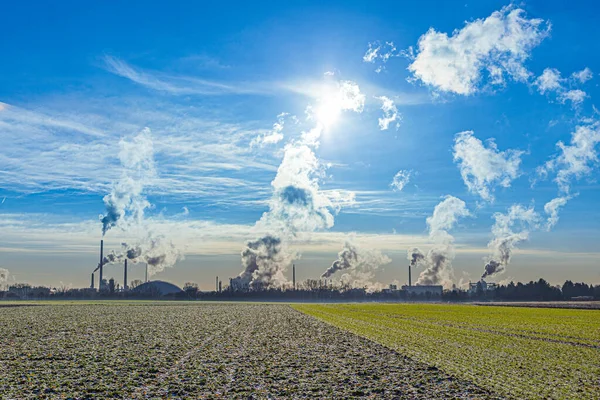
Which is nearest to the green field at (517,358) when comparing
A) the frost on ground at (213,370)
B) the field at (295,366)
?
the field at (295,366)

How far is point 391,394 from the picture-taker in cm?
2077

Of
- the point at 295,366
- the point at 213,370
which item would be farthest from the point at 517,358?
the point at 213,370

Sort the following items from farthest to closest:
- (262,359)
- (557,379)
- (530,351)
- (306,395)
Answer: (530,351) < (262,359) < (557,379) < (306,395)

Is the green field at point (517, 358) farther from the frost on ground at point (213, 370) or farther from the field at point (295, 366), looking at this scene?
the frost on ground at point (213, 370)

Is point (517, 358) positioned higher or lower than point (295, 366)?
lower

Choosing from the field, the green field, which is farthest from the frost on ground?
the green field

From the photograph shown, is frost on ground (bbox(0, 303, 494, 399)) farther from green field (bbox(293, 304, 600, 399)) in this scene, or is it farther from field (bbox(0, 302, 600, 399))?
green field (bbox(293, 304, 600, 399))

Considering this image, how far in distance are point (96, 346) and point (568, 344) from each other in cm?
2951

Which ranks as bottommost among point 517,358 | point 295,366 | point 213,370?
point 517,358

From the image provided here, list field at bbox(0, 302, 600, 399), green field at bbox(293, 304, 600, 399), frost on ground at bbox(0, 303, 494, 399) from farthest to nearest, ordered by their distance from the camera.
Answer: green field at bbox(293, 304, 600, 399) → field at bbox(0, 302, 600, 399) → frost on ground at bbox(0, 303, 494, 399)

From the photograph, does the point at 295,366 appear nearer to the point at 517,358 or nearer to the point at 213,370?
the point at 213,370

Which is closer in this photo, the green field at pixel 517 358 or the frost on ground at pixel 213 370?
the frost on ground at pixel 213 370

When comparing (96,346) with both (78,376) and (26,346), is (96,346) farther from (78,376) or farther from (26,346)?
(78,376)

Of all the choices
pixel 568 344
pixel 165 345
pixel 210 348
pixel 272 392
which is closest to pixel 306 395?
pixel 272 392
